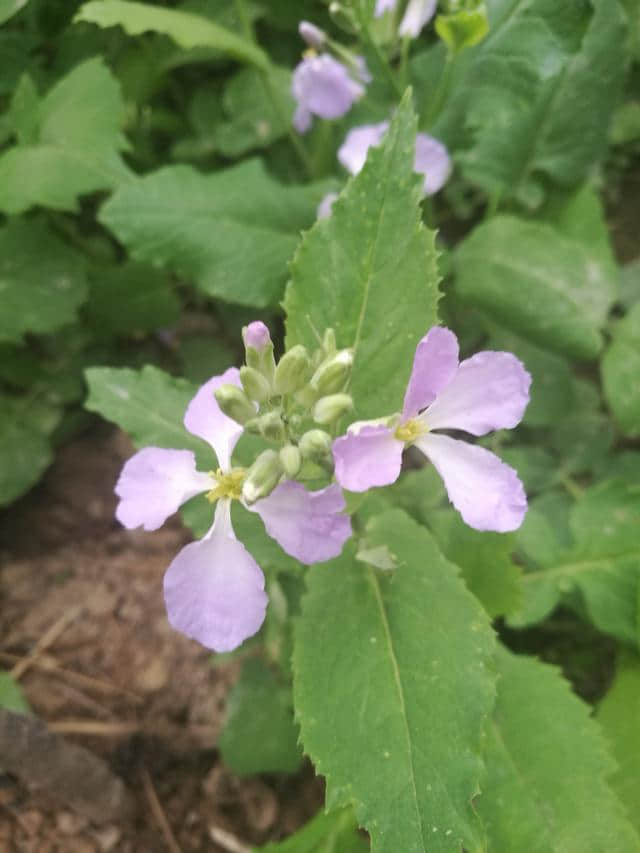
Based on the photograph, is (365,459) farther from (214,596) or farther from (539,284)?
(539,284)

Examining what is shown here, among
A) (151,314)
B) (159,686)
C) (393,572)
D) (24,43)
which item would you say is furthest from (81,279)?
(393,572)

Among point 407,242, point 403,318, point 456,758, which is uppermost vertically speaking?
point 407,242

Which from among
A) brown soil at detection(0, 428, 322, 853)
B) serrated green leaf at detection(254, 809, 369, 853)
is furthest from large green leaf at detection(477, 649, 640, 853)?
brown soil at detection(0, 428, 322, 853)

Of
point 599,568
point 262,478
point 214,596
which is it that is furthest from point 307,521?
point 599,568

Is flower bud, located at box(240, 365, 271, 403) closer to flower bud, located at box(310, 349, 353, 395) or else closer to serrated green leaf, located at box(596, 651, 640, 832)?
flower bud, located at box(310, 349, 353, 395)

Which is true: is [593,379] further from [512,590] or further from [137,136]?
[137,136]
